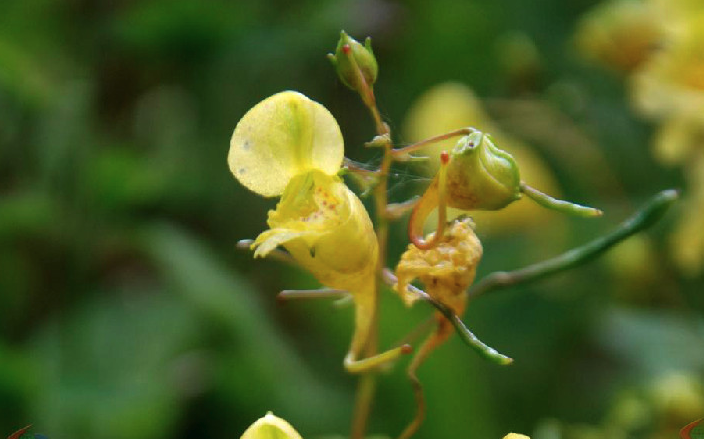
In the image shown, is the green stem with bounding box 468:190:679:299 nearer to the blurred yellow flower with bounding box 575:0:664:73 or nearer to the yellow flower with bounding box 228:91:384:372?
the yellow flower with bounding box 228:91:384:372

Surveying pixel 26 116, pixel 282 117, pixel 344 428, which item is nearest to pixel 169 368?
pixel 344 428

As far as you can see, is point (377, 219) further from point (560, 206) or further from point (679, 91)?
point (679, 91)

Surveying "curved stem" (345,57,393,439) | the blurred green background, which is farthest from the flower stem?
the blurred green background

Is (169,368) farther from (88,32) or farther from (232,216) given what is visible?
(88,32)

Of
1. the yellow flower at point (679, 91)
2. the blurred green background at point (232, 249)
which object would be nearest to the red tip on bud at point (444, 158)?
the blurred green background at point (232, 249)

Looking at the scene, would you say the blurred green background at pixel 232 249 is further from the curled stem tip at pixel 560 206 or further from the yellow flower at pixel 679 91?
the curled stem tip at pixel 560 206
